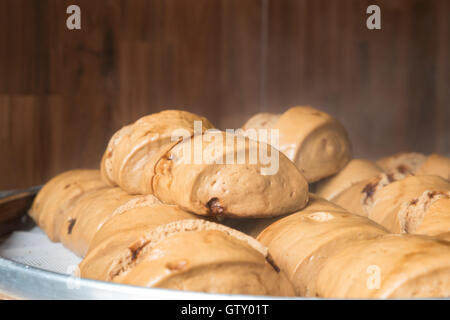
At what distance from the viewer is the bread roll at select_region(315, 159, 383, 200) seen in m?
1.08

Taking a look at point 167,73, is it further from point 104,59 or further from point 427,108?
point 427,108

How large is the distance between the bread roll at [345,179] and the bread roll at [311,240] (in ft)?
Answer: 1.27

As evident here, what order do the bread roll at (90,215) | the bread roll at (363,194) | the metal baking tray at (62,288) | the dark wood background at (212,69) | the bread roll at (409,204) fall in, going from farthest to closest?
the dark wood background at (212,69) → the bread roll at (363,194) → the bread roll at (90,215) → the bread roll at (409,204) → the metal baking tray at (62,288)

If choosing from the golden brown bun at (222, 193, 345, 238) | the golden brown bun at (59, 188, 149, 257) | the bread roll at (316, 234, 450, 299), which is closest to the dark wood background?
the golden brown bun at (59, 188, 149, 257)

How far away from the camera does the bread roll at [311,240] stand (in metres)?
0.60

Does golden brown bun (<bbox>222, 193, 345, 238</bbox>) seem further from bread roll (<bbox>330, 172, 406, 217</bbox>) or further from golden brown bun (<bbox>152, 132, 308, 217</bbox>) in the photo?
bread roll (<bbox>330, 172, 406, 217</bbox>)

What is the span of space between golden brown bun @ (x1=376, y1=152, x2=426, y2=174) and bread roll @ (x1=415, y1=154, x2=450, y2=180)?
0.10ft

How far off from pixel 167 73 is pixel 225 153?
4.69 feet

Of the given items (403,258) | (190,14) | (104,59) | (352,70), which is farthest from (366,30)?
(403,258)

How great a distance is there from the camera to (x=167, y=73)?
80.5 inches

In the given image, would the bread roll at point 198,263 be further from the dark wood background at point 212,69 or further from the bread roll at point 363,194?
the dark wood background at point 212,69

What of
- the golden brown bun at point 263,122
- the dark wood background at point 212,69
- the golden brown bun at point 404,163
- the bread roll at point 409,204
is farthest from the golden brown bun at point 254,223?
the dark wood background at point 212,69

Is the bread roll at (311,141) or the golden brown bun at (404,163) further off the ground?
the bread roll at (311,141)

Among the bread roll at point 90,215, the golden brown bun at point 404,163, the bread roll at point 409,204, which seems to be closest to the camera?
the bread roll at point 409,204
